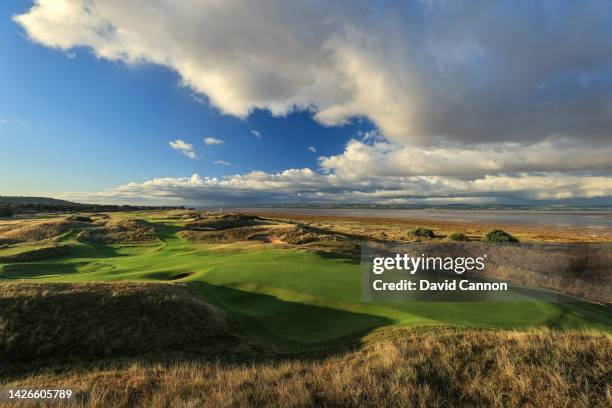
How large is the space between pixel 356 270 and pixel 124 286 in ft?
43.5

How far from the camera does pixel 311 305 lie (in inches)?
565

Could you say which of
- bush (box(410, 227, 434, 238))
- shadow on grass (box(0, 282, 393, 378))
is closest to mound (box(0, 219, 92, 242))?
shadow on grass (box(0, 282, 393, 378))

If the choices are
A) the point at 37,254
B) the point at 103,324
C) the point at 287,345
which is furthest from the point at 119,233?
the point at 287,345

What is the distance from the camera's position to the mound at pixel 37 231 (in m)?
39.8

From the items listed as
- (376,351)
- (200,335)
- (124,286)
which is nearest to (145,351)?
(200,335)

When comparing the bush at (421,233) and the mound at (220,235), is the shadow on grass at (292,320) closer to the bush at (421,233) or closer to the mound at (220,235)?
the mound at (220,235)

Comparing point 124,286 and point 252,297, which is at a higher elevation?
point 124,286

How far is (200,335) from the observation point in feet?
37.9

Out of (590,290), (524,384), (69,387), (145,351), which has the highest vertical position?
(524,384)

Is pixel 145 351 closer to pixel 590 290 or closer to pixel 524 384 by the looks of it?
pixel 524 384

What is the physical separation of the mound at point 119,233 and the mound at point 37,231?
3.53 meters

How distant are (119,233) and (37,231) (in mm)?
9879

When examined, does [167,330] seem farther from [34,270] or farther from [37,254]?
[37,254]

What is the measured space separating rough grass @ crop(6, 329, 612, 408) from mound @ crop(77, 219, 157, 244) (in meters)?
38.1
